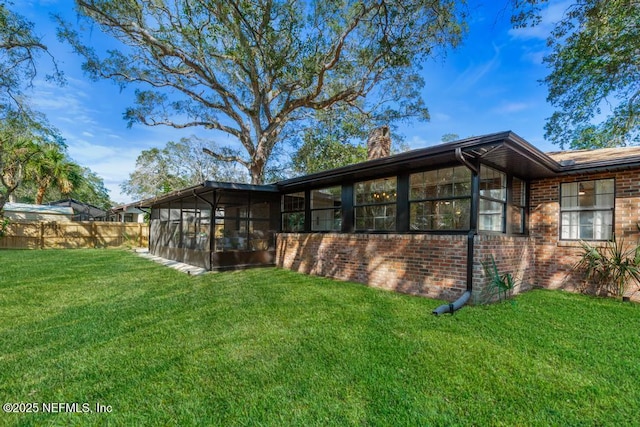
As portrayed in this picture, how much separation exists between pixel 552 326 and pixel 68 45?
1679 cm

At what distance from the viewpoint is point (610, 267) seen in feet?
18.2

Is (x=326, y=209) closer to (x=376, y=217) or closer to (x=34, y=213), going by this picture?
(x=376, y=217)

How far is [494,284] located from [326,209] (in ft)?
14.1

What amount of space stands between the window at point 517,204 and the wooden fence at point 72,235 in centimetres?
1792

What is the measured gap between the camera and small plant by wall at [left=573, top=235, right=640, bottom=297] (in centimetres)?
536

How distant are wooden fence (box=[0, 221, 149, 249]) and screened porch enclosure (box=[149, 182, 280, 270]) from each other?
940cm

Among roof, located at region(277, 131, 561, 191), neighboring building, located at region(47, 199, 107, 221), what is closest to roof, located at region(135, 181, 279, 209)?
roof, located at region(277, 131, 561, 191)

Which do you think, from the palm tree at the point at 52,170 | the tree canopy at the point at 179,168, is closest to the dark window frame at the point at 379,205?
the palm tree at the point at 52,170

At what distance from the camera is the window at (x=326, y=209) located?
7793 millimetres

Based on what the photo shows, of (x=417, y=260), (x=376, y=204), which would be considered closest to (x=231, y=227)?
(x=376, y=204)

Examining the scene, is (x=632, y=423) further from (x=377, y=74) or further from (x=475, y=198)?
(x=377, y=74)

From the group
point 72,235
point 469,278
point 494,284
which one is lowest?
point 72,235

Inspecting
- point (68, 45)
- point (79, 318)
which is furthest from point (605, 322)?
point (68, 45)

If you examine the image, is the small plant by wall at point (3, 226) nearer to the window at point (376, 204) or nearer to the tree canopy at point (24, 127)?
the tree canopy at point (24, 127)
